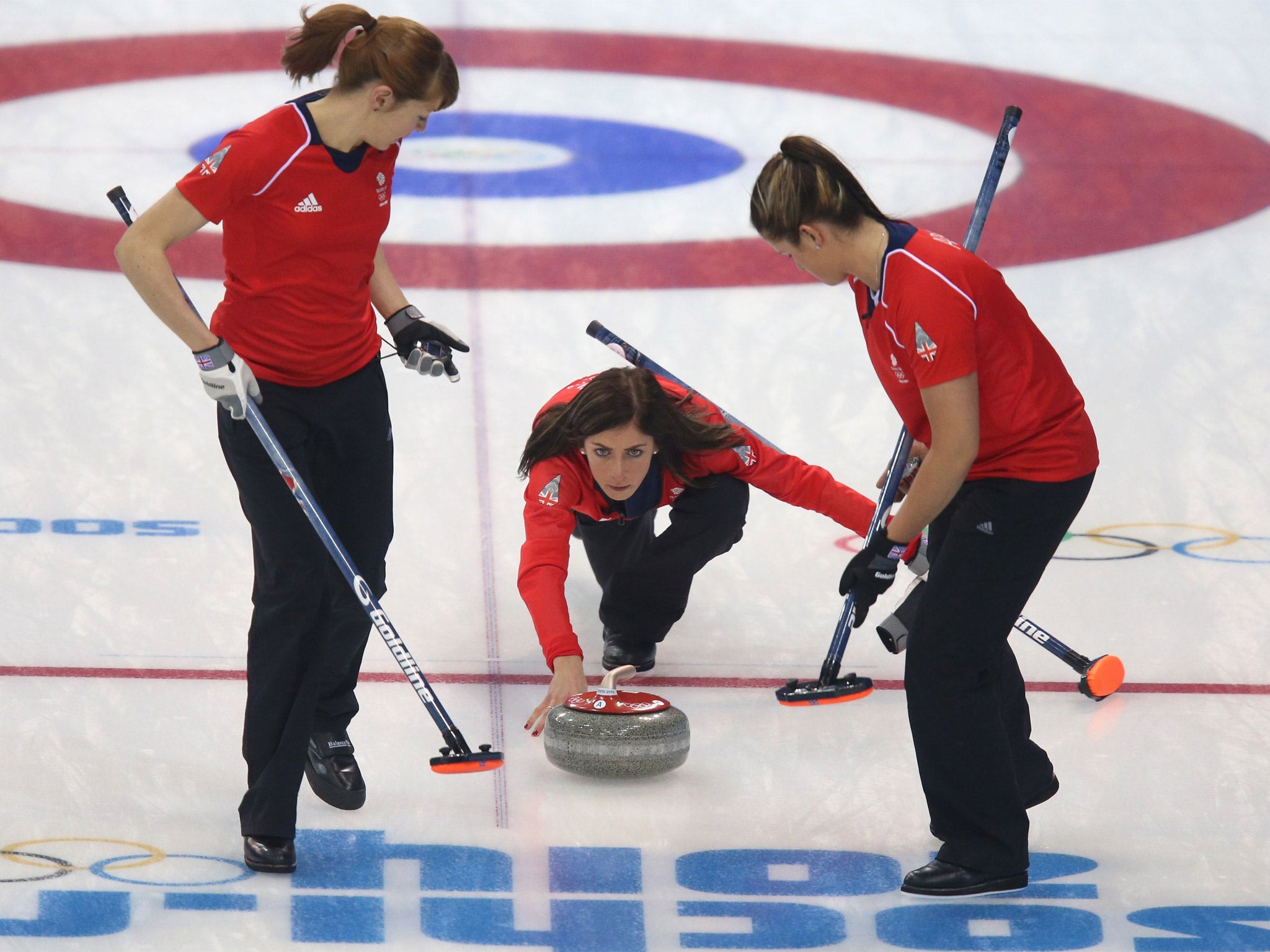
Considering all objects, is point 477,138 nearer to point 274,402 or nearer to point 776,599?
point 776,599

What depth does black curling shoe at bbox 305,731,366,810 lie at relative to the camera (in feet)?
10.2

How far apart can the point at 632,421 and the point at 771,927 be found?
3.57 ft

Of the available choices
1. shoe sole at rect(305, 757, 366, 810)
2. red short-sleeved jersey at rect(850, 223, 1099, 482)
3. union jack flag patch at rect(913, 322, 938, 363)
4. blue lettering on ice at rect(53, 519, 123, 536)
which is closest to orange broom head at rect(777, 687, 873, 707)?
red short-sleeved jersey at rect(850, 223, 1099, 482)

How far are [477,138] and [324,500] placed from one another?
14.8 ft

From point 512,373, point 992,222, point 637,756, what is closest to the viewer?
point 637,756

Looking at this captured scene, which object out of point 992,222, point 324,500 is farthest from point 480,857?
point 992,222

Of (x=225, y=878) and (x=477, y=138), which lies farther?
(x=477, y=138)

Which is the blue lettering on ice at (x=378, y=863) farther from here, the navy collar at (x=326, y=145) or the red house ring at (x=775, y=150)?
the red house ring at (x=775, y=150)

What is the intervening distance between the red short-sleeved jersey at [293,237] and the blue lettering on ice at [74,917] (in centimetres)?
90

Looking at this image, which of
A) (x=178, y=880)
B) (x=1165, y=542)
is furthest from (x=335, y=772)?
(x=1165, y=542)

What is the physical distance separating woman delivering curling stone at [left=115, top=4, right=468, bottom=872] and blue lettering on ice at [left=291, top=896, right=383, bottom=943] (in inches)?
5.2

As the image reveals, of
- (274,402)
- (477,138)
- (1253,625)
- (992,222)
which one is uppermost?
(477,138)

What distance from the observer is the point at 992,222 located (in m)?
6.44

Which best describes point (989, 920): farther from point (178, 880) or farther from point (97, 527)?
point (97, 527)
